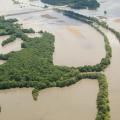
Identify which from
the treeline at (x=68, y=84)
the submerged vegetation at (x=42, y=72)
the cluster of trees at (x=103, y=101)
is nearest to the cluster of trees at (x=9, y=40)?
the submerged vegetation at (x=42, y=72)

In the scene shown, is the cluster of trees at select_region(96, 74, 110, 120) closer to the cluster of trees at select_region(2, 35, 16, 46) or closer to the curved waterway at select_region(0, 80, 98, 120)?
the curved waterway at select_region(0, 80, 98, 120)

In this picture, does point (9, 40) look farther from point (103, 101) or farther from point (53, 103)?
point (103, 101)

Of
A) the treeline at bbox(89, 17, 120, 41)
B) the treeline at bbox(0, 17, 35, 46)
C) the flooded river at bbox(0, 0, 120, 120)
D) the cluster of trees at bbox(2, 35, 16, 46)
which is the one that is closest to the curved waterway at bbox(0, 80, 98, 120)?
the flooded river at bbox(0, 0, 120, 120)

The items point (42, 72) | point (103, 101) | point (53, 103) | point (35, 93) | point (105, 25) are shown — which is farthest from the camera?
point (105, 25)

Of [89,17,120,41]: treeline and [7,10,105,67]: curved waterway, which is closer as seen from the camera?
[7,10,105,67]: curved waterway

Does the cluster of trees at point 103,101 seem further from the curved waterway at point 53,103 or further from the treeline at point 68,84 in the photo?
the curved waterway at point 53,103

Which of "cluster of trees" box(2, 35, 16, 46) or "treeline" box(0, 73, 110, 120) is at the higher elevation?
"cluster of trees" box(2, 35, 16, 46)

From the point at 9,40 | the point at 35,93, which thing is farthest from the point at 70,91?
the point at 9,40
